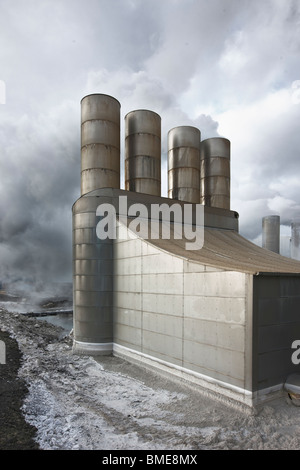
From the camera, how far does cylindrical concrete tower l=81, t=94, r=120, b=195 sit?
711 inches

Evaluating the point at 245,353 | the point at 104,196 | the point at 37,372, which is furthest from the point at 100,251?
the point at 245,353

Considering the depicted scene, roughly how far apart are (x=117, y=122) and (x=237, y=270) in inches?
537

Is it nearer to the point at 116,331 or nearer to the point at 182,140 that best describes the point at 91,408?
the point at 116,331

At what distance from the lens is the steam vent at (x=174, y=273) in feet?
29.4

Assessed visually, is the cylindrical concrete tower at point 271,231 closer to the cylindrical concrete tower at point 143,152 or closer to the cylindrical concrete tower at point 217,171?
the cylindrical concrete tower at point 217,171

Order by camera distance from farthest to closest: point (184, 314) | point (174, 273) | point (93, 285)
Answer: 1. point (93, 285)
2. point (174, 273)
3. point (184, 314)

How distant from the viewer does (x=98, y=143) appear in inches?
712

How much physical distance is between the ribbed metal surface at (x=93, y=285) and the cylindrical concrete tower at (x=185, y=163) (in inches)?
334

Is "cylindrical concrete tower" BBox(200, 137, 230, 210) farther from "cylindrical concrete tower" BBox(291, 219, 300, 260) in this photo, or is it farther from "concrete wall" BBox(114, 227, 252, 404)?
"cylindrical concrete tower" BBox(291, 219, 300, 260)

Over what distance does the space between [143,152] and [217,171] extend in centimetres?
773

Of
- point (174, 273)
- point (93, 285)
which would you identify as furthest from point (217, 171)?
point (174, 273)

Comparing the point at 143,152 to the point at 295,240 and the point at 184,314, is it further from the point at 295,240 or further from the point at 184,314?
the point at 295,240

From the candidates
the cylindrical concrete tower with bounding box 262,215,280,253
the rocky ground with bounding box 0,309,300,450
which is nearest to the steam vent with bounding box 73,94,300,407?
the rocky ground with bounding box 0,309,300,450

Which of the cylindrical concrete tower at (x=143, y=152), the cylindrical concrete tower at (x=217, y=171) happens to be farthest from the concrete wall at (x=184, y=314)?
the cylindrical concrete tower at (x=217, y=171)
